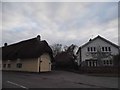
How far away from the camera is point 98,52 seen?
143 feet

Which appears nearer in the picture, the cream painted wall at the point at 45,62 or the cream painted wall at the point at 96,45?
the cream painted wall at the point at 45,62

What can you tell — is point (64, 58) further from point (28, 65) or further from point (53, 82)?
point (53, 82)

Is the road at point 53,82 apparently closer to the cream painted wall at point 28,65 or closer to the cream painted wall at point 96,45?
the cream painted wall at point 28,65

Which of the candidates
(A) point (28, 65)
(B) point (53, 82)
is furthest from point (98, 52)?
(B) point (53, 82)

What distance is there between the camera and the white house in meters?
43.6

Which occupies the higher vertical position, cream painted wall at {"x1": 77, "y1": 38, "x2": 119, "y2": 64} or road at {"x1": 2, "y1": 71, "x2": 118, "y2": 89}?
cream painted wall at {"x1": 77, "y1": 38, "x2": 119, "y2": 64}

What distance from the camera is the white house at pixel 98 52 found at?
43.6 m

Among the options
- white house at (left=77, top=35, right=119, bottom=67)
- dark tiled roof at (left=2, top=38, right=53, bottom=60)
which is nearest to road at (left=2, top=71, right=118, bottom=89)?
dark tiled roof at (left=2, top=38, right=53, bottom=60)

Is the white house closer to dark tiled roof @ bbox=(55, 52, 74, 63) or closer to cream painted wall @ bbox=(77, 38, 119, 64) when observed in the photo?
cream painted wall @ bbox=(77, 38, 119, 64)

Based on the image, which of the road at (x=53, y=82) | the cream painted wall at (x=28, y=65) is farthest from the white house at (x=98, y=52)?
the road at (x=53, y=82)

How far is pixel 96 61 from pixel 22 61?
17.9 meters

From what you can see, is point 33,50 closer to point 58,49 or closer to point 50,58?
point 50,58

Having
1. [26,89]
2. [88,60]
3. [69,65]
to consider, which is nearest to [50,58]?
[69,65]

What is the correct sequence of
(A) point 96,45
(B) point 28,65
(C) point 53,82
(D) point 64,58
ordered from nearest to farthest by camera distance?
(C) point 53,82
(B) point 28,65
(A) point 96,45
(D) point 64,58
